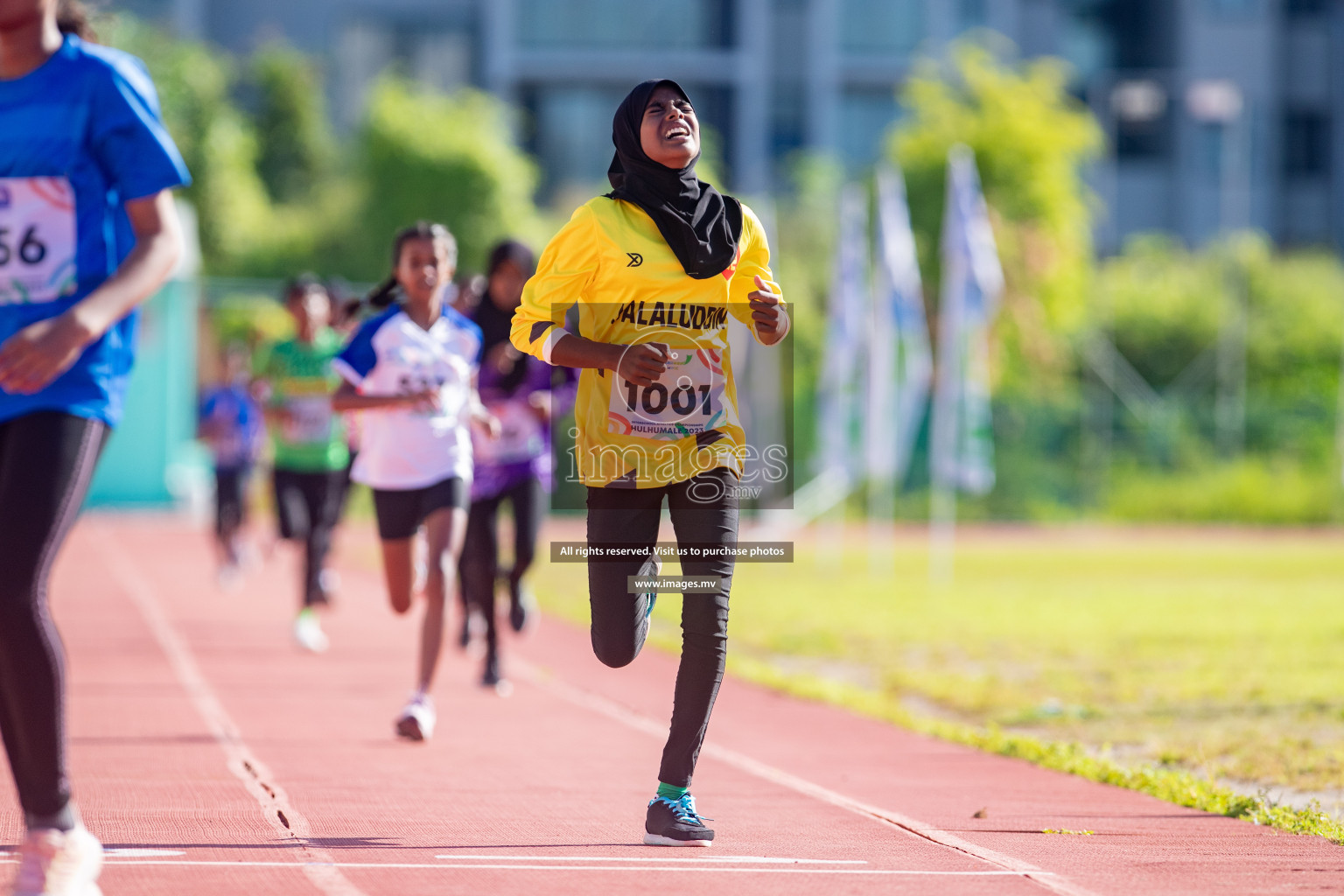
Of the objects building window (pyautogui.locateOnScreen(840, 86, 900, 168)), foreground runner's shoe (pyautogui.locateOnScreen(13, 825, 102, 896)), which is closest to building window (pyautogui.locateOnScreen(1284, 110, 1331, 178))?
building window (pyautogui.locateOnScreen(840, 86, 900, 168))

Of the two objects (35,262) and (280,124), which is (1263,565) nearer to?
(35,262)

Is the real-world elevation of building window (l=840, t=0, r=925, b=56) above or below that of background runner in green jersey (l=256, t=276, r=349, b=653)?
above

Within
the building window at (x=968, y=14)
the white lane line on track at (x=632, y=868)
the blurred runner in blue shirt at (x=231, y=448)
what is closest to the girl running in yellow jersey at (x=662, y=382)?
the white lane line on track at (x=632, y=868)

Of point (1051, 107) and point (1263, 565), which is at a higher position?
point (1051, 107)

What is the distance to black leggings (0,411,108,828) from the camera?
4.23m

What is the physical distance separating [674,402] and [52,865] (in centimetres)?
234

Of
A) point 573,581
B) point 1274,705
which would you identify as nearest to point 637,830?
point 1274,705

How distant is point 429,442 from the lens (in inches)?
326

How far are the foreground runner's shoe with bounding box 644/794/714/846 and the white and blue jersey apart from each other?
9.58 ft

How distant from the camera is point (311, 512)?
40.5ft

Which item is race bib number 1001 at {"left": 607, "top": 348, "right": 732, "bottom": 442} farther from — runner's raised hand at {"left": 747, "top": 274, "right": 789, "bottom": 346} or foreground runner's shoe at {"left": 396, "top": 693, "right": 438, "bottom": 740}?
foreground runner's shoe at {"left": 396, "top": 693, "right": 438, "bottom": 740}

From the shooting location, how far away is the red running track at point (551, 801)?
5191 mm

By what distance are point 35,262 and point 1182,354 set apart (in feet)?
135

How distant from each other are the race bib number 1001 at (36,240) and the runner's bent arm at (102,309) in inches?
3.8
